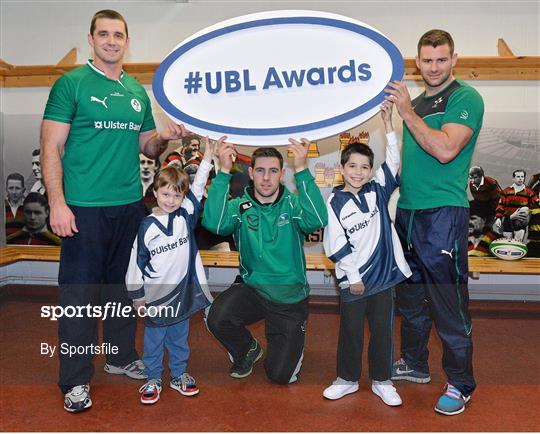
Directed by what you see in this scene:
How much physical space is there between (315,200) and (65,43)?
10.1 feet

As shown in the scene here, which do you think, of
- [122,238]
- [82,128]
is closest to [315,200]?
[122,238]

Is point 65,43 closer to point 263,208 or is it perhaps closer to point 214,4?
point 214,4

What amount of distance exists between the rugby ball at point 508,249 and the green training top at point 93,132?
2942mm

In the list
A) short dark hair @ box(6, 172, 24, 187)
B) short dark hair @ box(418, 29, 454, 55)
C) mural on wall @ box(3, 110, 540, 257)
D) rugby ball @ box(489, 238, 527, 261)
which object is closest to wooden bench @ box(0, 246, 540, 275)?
rugby ball @ box(489, 238, 527, 261)

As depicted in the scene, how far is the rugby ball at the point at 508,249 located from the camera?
12.9 ft

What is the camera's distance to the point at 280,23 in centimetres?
223

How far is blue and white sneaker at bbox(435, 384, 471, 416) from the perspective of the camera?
222cm

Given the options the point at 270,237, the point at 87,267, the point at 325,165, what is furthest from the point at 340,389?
the point at 325,165

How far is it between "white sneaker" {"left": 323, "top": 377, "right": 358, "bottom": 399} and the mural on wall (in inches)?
73.4

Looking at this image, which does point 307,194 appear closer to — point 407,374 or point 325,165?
point 407,374

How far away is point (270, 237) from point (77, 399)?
3.68ft

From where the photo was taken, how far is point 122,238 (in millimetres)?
2432

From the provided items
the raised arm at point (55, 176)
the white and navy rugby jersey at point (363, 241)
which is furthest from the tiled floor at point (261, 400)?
the raised arm at point (55, 176)

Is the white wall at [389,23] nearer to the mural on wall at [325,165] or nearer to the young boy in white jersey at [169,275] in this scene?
the mural on wall at [325,165]
